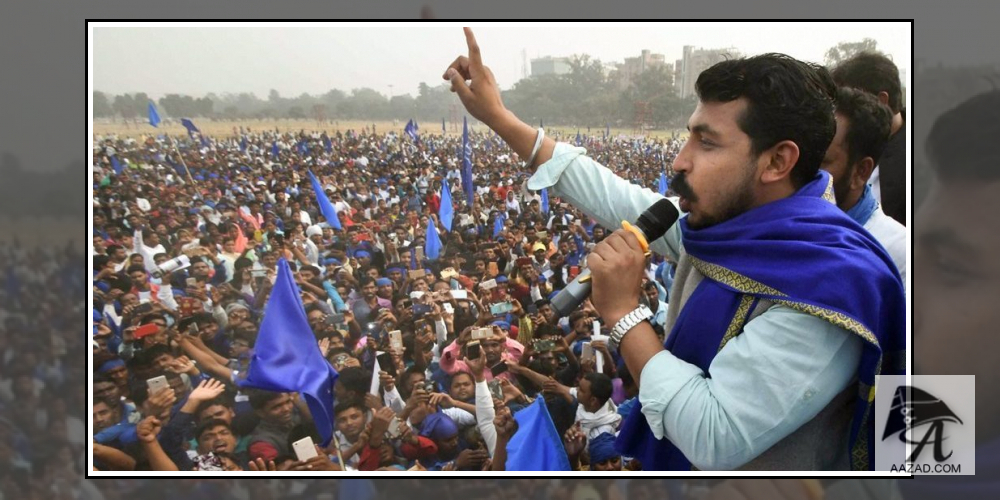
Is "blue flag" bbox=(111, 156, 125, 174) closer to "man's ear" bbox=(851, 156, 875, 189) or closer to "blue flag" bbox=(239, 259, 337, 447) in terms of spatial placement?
"blue flag" bbox=(239, 259, 337, 447)

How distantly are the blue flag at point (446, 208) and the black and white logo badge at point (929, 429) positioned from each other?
264 centimetres

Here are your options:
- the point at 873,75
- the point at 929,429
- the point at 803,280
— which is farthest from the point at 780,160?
the point at 873,75

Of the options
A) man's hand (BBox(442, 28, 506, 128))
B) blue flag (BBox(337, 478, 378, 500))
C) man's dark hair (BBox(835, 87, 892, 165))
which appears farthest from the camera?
blue flag (BBox(337, 478, 378, 500))

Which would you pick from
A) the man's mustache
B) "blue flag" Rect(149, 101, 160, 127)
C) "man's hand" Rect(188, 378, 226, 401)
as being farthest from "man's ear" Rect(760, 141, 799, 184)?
"blue flag" Rect(149, 101, 160, 127)

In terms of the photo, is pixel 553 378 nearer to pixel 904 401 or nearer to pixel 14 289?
pixel 904 401

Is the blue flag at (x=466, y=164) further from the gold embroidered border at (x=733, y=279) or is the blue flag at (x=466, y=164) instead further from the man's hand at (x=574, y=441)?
the gold embroidered border at (x=733, y=279)

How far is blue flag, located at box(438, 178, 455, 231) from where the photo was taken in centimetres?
411

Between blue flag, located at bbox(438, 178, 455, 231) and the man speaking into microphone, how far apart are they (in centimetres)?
278

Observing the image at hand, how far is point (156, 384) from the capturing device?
136 inches

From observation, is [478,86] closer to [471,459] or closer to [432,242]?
[471,459]

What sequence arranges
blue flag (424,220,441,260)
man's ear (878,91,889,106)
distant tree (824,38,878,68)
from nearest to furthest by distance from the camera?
man's ear (878,91,889,106)
distant tree (824,38,878,68)
blue flag (424,220,441,260)

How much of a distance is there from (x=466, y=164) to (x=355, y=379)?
128cm

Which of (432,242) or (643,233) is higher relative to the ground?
(643,233)

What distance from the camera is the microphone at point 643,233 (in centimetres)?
143
